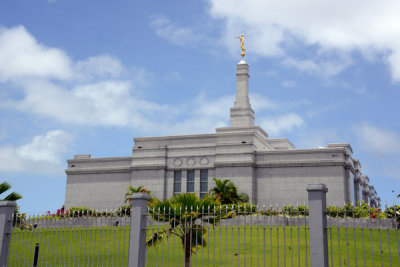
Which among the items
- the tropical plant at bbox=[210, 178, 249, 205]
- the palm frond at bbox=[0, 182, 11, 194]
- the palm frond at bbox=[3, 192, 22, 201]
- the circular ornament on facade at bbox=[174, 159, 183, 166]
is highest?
the circular ornament on facade at bbox=[174, 159, 183, 166]

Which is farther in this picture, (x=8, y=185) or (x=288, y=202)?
(x=288, y=202)

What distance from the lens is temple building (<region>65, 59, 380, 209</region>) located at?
4612cm

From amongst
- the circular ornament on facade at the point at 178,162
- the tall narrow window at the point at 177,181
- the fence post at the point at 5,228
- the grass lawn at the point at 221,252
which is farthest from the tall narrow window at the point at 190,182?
the fence post at the point at 5,228

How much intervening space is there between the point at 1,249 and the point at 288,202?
34.3 m

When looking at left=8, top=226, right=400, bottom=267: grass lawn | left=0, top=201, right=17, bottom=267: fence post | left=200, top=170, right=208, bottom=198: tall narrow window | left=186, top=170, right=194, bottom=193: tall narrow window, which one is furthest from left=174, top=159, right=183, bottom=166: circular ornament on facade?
left=0, top=201, right=17, bottom=267: fence post

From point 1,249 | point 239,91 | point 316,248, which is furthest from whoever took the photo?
point 239,91

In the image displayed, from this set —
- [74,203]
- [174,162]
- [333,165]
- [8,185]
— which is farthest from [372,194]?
[8,185]

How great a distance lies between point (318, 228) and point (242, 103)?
41.0 m

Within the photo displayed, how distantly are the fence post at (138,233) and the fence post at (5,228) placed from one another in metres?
5.05

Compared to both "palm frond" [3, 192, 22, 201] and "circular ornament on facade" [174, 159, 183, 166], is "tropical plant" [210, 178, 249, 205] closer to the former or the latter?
"circular ornament on facade" [174, 159, 183, 166]

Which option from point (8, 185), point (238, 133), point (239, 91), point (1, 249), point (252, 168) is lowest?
point (1, 249)

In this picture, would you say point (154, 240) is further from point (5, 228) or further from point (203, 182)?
point (203, 182)

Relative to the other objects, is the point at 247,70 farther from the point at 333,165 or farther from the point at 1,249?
the point at 1,249

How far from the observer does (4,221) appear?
15.9 meters
